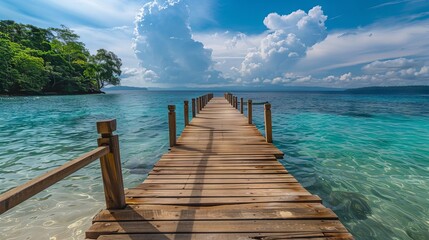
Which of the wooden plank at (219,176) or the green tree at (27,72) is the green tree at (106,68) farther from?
the wooden plank at (219,176)

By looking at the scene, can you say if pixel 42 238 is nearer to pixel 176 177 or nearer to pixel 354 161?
Answer: pixel 176 177

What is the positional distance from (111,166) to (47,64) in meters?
71.8

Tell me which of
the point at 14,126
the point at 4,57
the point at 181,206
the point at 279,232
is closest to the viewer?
the point at 279,232

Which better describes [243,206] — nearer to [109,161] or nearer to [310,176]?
[109,161]

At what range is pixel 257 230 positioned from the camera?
257cm

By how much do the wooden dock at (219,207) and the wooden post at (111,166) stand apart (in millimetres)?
154

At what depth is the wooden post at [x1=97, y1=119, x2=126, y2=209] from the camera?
2.80 m

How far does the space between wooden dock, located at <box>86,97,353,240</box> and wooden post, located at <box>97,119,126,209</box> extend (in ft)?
0.50

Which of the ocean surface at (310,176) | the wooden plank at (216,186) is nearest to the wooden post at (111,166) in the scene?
the wooden plank at (216,186)

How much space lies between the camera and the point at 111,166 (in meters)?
2.88

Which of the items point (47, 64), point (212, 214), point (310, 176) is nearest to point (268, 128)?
point (310, 176)

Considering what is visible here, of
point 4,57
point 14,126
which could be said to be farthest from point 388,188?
point 4,57

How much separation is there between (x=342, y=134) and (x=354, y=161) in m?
5.91

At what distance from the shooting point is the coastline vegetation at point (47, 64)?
48438 mm
